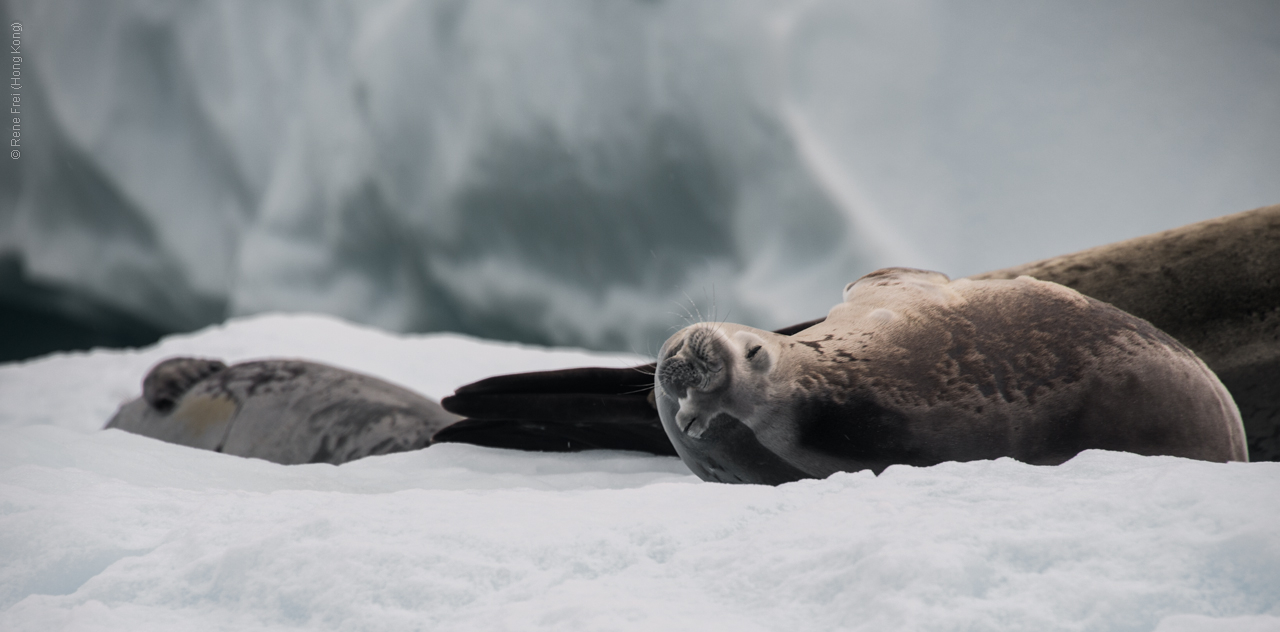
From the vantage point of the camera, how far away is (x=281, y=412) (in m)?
3.44

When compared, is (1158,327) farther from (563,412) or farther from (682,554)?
(682,554)

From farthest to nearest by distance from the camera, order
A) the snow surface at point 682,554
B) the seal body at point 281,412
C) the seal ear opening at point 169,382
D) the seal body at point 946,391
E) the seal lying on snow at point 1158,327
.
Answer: the seal ear opening at point 169,382
the seal body at point 281,412
the seal lying on snow at point 1158,327
the seal body at point 946,391
the snow surface at point 682,554

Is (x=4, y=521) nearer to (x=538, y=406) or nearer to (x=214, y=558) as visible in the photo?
(x=214, y=558)

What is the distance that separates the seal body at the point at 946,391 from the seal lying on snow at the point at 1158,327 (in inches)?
19.7

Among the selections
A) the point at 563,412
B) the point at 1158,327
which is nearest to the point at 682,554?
the point at 563,412

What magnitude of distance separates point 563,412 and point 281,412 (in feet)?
5.87

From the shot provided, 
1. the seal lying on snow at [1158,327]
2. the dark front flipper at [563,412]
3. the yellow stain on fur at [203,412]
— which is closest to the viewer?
the seal lying on snow at [1158,327]

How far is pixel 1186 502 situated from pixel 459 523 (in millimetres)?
957

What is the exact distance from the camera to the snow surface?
2.53ft

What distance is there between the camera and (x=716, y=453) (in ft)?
5.32

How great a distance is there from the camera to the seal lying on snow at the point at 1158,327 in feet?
7.14

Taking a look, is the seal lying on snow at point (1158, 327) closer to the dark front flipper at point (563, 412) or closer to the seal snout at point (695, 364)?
the dark front flipper at point (563, 412)

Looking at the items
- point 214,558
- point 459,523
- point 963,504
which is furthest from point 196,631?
point 963,504

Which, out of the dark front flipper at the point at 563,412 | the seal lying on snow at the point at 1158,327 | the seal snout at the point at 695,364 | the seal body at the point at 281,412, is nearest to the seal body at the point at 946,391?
the seal snout at the point at 695,364
